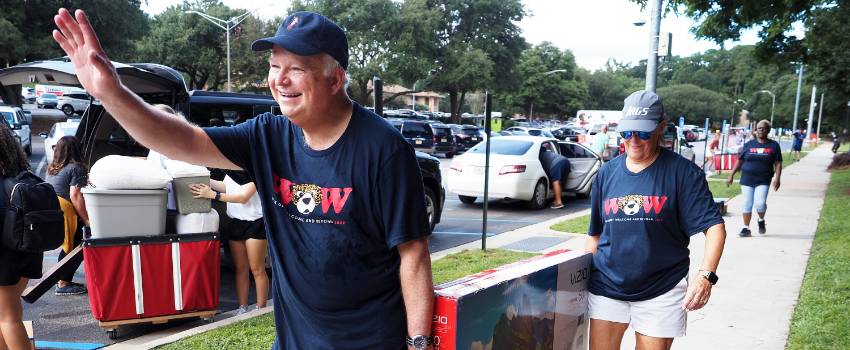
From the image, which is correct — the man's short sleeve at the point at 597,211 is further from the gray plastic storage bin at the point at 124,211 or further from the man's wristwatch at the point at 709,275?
the gray plastic storage bin at the point at 124,211

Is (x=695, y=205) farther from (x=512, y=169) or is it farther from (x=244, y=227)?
(x=512, y=169)

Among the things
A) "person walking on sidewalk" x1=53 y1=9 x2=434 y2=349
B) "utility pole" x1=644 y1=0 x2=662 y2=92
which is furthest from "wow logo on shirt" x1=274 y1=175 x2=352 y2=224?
"utility pole" x1=644 y1=0 x2=662 y2=92

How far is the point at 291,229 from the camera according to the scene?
1.96 m

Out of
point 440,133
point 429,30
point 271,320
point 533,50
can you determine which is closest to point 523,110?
point 533,50

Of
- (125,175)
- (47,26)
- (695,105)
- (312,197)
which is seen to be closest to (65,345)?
(125,175)

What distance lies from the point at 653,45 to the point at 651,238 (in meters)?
9.24

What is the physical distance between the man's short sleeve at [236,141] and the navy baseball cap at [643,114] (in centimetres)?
190

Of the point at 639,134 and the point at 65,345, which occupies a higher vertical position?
the point at 639,134

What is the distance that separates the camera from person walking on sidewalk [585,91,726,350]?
2992 millimetres

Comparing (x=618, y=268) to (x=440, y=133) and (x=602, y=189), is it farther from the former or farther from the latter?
(x=440, y=133)

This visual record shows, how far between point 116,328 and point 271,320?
1170 mm

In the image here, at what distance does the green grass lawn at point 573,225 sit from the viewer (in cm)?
1012

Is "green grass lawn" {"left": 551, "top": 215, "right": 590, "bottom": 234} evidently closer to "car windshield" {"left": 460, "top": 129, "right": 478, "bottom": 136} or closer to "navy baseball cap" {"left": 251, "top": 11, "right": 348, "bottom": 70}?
"navy baseball cap" {"left": 251, "top": 11, "right": 348, "bottom": 70}

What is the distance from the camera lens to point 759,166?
30.8ft
